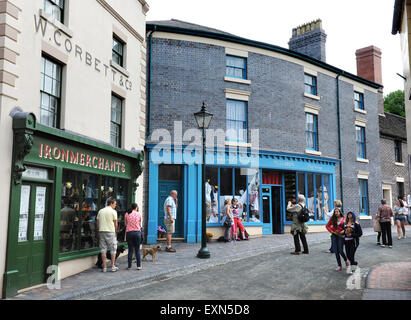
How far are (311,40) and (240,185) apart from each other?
10986 millimetres

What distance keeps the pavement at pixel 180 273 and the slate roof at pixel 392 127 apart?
15.5 meters

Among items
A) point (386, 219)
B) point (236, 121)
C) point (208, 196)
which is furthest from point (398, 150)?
point (208, 196)

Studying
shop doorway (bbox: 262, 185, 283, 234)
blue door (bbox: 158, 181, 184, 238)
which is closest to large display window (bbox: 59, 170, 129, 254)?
blue door (bbox: 158, 181, 184, 238)

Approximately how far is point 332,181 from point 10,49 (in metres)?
16.9

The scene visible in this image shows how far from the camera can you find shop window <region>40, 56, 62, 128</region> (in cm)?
848

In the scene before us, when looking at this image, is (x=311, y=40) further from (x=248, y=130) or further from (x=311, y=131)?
(x=248, y=130)

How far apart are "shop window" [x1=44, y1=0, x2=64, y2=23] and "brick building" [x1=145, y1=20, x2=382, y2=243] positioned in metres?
6.42

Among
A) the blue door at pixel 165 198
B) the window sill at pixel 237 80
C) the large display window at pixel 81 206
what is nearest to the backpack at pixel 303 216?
the blue door at pixel 165 198

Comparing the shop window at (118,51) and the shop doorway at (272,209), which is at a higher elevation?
the shop window at (118,51)

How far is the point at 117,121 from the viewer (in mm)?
11797

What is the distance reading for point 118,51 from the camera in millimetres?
11906

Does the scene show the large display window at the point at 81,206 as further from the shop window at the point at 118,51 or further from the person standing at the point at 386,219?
the person standing at the point at 386,219

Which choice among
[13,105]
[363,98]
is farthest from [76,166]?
[363,98]

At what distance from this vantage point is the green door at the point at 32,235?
24.3ft
